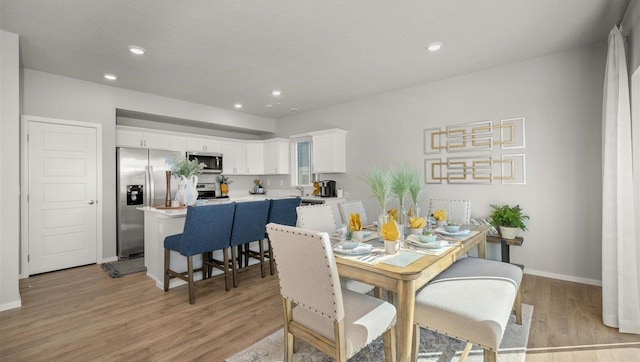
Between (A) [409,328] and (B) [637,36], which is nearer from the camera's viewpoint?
(A) [409,328]

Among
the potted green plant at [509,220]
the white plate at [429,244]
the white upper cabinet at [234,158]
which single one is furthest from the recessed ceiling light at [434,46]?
the white upper cabinet at [234,158]

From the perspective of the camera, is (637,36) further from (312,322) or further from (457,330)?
(312,322)

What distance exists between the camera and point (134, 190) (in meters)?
4.43

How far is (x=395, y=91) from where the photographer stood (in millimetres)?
4539

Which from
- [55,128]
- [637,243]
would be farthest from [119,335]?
[637,243]

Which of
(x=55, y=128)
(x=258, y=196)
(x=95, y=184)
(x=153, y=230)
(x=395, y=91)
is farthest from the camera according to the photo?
(x=258, y=196)

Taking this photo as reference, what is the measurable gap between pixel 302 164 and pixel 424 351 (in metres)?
4.33

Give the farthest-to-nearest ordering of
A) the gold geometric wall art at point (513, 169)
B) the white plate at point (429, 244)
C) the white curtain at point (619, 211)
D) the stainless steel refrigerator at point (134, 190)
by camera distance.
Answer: the stainless steel refrigerator at point (134, 190)
the gold geometric wall art at point (513, 169)
the white curtain at point (619, 211)
the white plate at point (429, 244)

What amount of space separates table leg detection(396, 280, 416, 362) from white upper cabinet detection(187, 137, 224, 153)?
196 inches

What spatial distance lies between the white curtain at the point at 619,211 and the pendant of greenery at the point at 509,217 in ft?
2.95

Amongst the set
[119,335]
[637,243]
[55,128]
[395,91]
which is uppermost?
[395,91]

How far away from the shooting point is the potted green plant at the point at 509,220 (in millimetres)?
3248

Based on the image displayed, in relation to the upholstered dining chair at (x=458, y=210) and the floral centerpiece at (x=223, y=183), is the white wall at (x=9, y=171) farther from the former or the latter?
A: the upholstered dining chair at (x=458, y=210)

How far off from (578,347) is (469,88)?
302 centimetres
